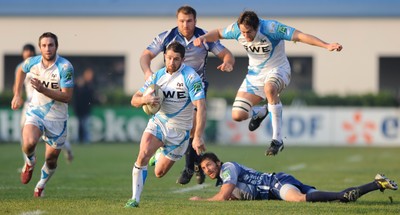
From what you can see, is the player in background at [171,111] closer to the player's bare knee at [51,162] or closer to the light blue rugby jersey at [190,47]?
the light blue rugby jersey at [190,47]

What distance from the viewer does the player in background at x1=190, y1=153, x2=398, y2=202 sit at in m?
13.7

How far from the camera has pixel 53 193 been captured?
15914 millimetres

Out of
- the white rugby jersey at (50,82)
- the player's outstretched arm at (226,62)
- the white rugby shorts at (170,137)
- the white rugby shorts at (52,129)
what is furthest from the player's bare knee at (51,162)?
the player's outstretched arm at (226,62)

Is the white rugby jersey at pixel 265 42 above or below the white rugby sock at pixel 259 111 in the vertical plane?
above

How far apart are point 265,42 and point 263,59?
0.40m

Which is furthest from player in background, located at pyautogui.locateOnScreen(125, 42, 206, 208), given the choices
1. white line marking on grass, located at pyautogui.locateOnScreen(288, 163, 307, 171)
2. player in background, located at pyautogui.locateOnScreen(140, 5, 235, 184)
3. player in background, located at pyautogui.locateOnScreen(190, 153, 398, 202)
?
white line marking on grass, located at pyautogui.locateOnScreen(288, 163, 307, 171)

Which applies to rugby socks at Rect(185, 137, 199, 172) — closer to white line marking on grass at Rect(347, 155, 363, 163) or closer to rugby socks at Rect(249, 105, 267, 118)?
rugby socks at Rect(249, 105, 267, 118)

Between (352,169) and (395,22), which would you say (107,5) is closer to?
(395,22)

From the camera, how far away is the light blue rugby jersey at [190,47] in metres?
15.0

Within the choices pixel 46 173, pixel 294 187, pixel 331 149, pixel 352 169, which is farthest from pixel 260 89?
pixel 331 149

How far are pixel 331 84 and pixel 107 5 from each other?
10593 mm

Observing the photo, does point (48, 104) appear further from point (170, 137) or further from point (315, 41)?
point (315, 41)

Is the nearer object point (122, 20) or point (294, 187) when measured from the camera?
point (294, 187)

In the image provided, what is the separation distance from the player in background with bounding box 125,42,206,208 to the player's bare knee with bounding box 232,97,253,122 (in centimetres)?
196
